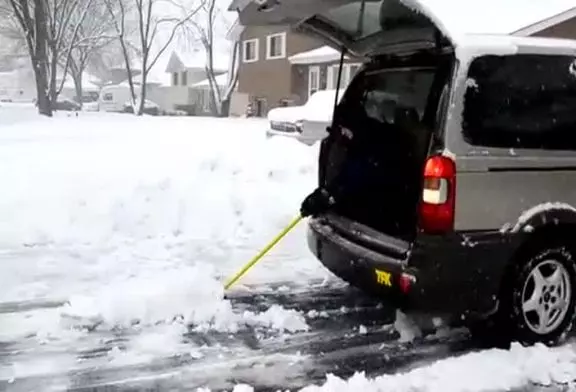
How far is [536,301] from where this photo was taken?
15.9ft

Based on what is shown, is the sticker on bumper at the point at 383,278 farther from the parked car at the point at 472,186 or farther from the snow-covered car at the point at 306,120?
the snow-covered car at the point at 306,120

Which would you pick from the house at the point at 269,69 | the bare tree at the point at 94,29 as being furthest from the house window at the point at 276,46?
the bare tree at the point at 94,29

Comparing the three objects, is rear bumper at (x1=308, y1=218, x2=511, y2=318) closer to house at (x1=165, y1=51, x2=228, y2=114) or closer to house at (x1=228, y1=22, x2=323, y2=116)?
house at (x1=228, y1=22, x2=323, y2=116)

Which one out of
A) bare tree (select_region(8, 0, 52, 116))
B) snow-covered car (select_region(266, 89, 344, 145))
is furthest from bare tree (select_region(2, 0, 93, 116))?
snow-covered car (select_region(266, 89, 344, 145))

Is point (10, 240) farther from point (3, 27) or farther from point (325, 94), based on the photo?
point (3, 27)

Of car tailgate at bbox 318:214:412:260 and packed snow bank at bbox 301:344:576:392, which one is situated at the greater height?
car tailgate at bbox 318:214:412:260

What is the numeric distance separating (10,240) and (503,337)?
513 centimetres

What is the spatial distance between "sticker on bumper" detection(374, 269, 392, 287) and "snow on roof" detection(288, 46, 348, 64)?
83.7ft

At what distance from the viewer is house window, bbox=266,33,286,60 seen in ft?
116

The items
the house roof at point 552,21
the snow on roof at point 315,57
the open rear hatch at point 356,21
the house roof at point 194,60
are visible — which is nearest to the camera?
the open rear hatch at point 356,21

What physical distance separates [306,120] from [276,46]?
22147 millimetres

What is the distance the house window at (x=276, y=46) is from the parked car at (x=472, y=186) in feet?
100

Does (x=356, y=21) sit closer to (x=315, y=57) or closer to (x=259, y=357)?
(x=259, y=357)

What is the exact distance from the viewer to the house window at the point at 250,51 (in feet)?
125
